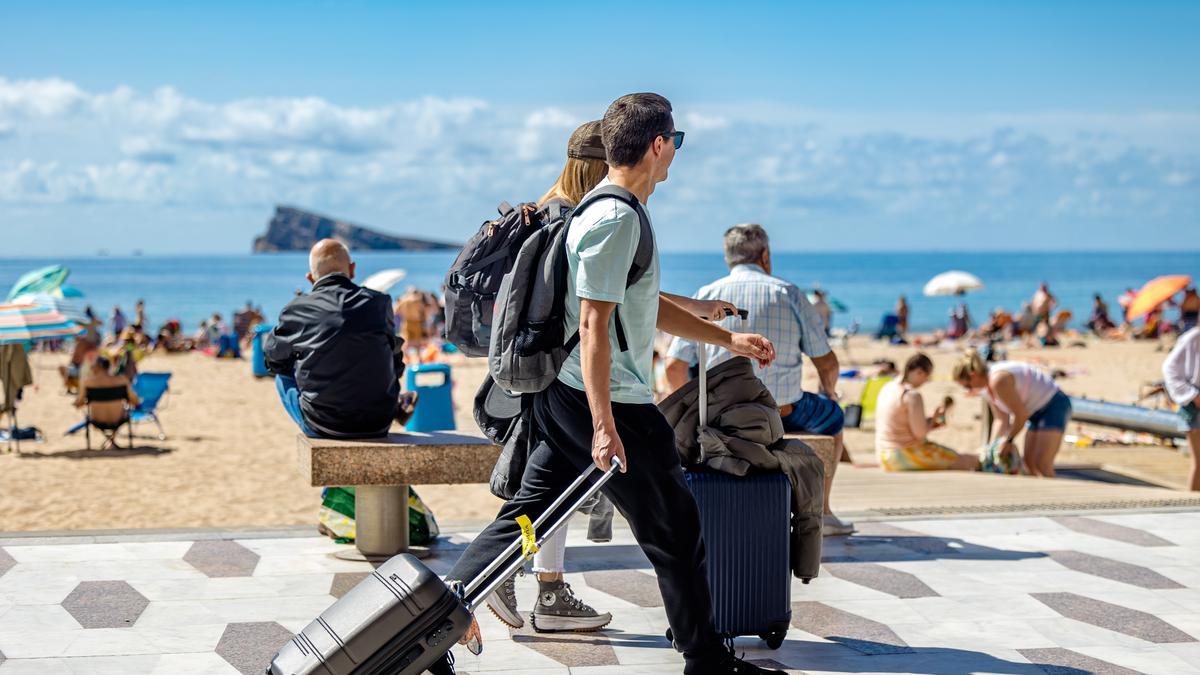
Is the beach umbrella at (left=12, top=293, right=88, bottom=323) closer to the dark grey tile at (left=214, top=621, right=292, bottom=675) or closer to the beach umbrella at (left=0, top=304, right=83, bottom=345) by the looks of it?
the beach umbrella at (left=0, top=304, right=83, bottom=345)

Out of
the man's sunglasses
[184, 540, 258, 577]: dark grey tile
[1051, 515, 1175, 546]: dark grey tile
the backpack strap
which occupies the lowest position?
[184, 540, 258, 577]: dark grey tile

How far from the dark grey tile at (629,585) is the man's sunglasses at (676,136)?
1926mm

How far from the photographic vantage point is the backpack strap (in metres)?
3.33

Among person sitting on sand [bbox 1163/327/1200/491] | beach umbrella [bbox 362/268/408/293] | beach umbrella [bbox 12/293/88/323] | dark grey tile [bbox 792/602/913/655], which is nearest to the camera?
dark grey tile [bbox 792/602/913/655]

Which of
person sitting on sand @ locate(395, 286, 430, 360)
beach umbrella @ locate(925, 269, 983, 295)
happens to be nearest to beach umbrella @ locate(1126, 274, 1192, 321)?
beach umbrella @ locate(925, 269, 983, 295)

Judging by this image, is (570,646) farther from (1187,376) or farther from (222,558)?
(1187,376)

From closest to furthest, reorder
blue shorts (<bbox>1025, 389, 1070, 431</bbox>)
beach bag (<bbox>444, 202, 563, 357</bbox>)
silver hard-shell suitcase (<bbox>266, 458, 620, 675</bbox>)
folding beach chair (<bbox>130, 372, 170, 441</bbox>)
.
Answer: silver hard-shell suitcase (<bbox>266, 458, 620, 675</bbox>)
beach bag (<bbox>444, 202, 563, 357</bbox>)
blue shorts (<bbox>1025, 389, 1070, 431</bbox>)
folding beach chair (<bbox>130, 372, 170, 441</bbox>)

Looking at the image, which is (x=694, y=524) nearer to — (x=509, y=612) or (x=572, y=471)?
(x=572, y=471)

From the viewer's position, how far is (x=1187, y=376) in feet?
26.5

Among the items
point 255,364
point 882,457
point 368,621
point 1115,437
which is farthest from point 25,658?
point 255,364

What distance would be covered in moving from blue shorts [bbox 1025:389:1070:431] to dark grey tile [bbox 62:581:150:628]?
22.7 ft

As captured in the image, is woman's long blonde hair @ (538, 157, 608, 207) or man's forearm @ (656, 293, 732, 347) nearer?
man's forearm @ (656, 293, 732, 347)

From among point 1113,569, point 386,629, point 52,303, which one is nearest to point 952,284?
point 52,303

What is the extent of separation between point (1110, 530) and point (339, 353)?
377 cm
